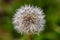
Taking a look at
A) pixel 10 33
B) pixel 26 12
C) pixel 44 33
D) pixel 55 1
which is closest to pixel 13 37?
pixel 10 33

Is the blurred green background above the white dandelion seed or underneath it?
above

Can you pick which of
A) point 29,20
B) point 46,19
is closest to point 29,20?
point 29,20

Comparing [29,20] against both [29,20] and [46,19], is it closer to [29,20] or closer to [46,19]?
[29,20]

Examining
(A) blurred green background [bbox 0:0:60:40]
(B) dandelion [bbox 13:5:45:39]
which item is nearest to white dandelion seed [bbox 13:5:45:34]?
(B) dandelion [bbox 13:5:45:39]

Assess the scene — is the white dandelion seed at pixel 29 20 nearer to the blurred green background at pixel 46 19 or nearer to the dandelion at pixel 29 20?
the dandelion at pixel 29 20

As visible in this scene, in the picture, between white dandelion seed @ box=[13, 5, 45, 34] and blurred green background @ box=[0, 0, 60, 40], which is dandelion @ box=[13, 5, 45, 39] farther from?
blurred green background @ box=[0, 0, 60, 40]

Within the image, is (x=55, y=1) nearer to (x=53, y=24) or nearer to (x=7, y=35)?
(x=53, y=24)

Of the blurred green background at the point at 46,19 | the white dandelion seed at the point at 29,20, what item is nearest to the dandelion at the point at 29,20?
the white dandelion seed at the point at 29,20

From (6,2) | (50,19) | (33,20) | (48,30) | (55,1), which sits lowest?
(33,20)
